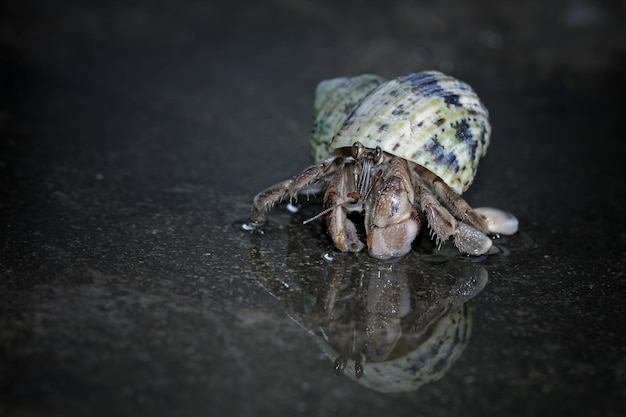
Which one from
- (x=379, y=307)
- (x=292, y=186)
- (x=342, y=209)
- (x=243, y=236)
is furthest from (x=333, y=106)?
(x=379, y=307)

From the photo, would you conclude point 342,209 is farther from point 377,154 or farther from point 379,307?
point 379,307

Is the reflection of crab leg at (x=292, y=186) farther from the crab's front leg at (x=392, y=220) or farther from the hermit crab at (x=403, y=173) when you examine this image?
the crab's front leg at (x=392, y=220)

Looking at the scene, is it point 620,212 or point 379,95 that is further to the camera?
point 620,212

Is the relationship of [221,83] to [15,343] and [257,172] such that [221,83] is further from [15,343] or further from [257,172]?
[15,343]

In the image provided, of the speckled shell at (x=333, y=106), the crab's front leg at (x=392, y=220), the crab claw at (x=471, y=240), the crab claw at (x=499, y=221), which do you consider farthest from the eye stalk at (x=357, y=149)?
the crab claw at (x=499, y=221)

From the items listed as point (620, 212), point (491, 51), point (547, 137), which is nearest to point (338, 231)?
point (620, 212)

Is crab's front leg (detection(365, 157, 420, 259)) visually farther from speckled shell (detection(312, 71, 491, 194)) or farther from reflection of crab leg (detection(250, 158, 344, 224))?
reflection of crab leg (detection(250, 158, 344, 224))
